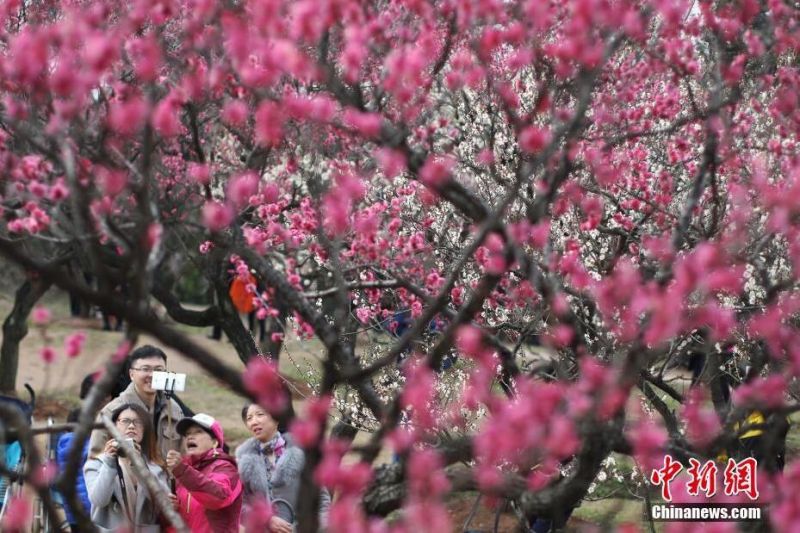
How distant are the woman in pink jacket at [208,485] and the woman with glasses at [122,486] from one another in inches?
7.5

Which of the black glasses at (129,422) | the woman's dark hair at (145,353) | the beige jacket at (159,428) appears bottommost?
the black glasses at (129,422)

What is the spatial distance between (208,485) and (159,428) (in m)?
1.34

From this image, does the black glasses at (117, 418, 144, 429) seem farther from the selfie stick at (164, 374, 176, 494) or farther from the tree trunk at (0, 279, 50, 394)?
the tree trunk at (0, 279, 50, 394)

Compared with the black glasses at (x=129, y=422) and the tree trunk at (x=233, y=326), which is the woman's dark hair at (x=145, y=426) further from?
the tree trunk at (x=233, y=326)

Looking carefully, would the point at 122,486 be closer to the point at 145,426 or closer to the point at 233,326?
the point at 145,426

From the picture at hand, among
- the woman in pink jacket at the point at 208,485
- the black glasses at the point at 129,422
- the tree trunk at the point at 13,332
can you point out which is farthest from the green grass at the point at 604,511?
the tree trunk at the point at 13,332

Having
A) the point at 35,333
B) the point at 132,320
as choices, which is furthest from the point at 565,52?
the point at 35,333

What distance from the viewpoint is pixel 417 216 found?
10125mm

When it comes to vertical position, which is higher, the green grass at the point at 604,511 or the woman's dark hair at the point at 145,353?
the green grass at the point at 604,511

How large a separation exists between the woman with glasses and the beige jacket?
0.98 ft

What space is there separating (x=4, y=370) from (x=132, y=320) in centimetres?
1338

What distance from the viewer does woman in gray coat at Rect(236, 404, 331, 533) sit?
6422 millimetres

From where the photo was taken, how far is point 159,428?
716 centimetres

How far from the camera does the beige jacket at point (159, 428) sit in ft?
22.0
